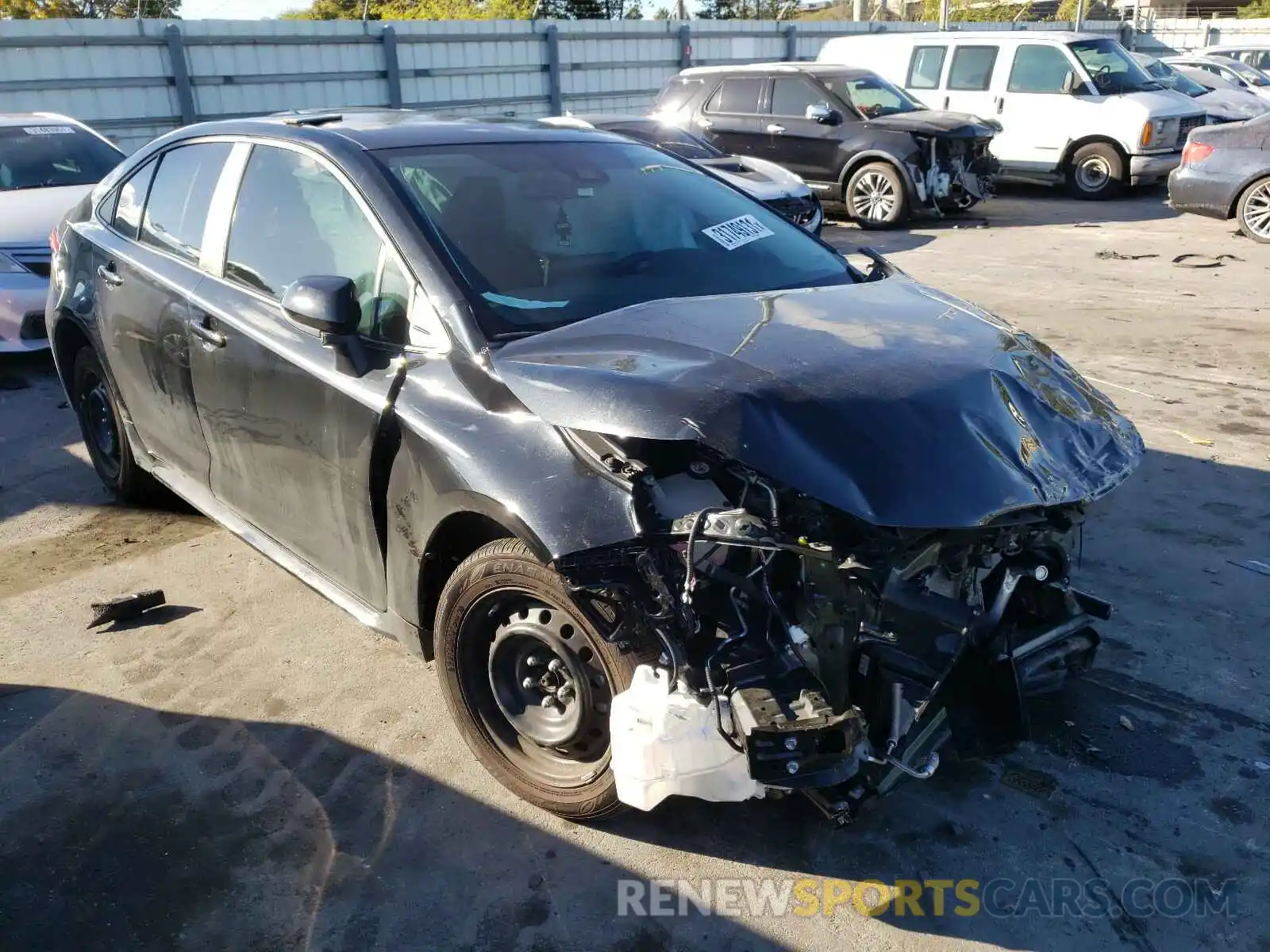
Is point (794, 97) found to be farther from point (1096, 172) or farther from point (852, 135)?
point (1096, 172)

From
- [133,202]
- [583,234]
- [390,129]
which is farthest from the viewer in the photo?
[133,202]

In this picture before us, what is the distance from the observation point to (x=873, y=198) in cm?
1309

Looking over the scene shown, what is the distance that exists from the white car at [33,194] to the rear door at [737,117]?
7.42 metres

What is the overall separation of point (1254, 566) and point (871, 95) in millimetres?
10454

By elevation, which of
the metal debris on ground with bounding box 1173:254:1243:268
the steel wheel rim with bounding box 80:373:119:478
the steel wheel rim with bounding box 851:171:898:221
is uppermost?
the steel wheel rim with bounding box 80:373:119:478

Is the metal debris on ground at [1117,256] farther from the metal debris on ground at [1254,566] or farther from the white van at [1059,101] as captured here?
the metal debris on ground at [1254,566]

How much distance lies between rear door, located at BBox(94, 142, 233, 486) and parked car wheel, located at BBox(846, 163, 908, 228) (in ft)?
32.5

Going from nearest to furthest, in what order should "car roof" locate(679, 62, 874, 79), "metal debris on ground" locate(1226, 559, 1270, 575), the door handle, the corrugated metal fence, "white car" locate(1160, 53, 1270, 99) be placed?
1. the door handle
2. "metal debris on ground" locate(1226, 559, 1270, 575)
3. "car roof" locate(679, 62, 874, 79)
4. the corrugated metal fence
5. "white car" locate(1160, 53, 1270, 99)

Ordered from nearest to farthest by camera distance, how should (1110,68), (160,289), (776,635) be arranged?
(776,635), (160,289), (1110,68)

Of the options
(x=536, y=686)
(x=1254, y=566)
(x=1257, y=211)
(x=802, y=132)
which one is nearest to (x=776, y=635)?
(x=536, y=686)

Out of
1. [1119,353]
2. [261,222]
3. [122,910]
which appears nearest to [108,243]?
[261,222]

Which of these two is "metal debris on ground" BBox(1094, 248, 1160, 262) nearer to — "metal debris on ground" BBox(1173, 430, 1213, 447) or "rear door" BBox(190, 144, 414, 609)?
"metal debris on ground" BBox(1173, 430, 1213, 447)

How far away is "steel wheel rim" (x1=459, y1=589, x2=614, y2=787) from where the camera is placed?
2.77m

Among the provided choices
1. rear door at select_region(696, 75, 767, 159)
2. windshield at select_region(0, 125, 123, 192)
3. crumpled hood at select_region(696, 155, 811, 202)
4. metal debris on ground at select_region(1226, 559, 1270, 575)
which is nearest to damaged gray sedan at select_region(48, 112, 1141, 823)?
metal debris on ground at select_region(1226, 559, 1270, 575)
